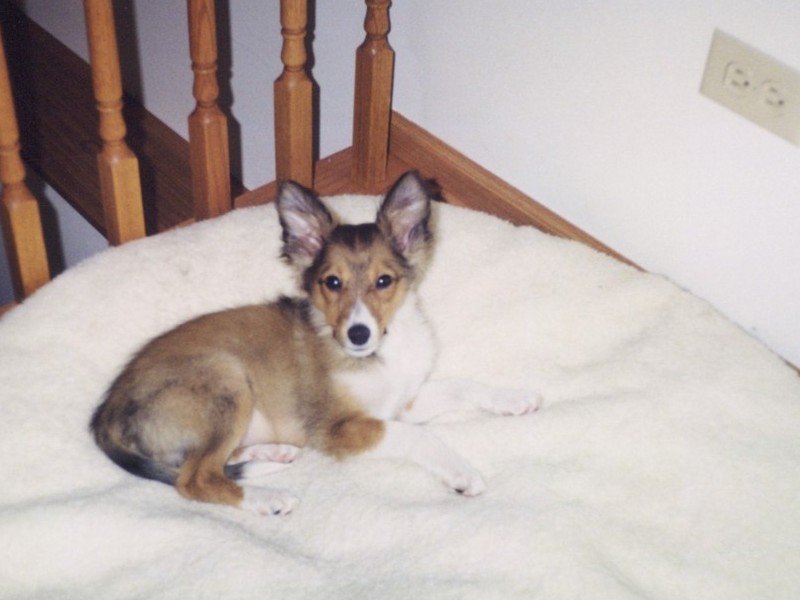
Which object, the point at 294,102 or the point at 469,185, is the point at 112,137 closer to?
the point at 294,102

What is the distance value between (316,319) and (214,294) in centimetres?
40

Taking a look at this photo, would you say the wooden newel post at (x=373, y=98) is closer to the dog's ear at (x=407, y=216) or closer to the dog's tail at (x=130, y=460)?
the dog's ear at (x=407, y=216)

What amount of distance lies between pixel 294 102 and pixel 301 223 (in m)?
0.55

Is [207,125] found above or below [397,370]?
above

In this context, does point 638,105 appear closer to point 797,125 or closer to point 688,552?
point 797,125

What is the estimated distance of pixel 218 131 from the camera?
2.89 metres

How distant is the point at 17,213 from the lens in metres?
2.60

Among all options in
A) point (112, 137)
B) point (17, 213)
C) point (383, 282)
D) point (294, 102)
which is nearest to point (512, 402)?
point (383, 282)

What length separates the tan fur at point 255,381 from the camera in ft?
8.02

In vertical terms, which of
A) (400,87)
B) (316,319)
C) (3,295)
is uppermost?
(400,87)

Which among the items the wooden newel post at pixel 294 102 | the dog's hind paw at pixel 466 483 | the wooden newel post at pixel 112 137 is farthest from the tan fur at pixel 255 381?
the wooden newel post at pixel 294 102

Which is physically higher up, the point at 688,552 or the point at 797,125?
the point at 797,125

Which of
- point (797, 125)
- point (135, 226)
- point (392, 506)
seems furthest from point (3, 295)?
point (797, 125)

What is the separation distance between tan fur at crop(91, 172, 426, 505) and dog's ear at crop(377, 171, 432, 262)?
19mm
